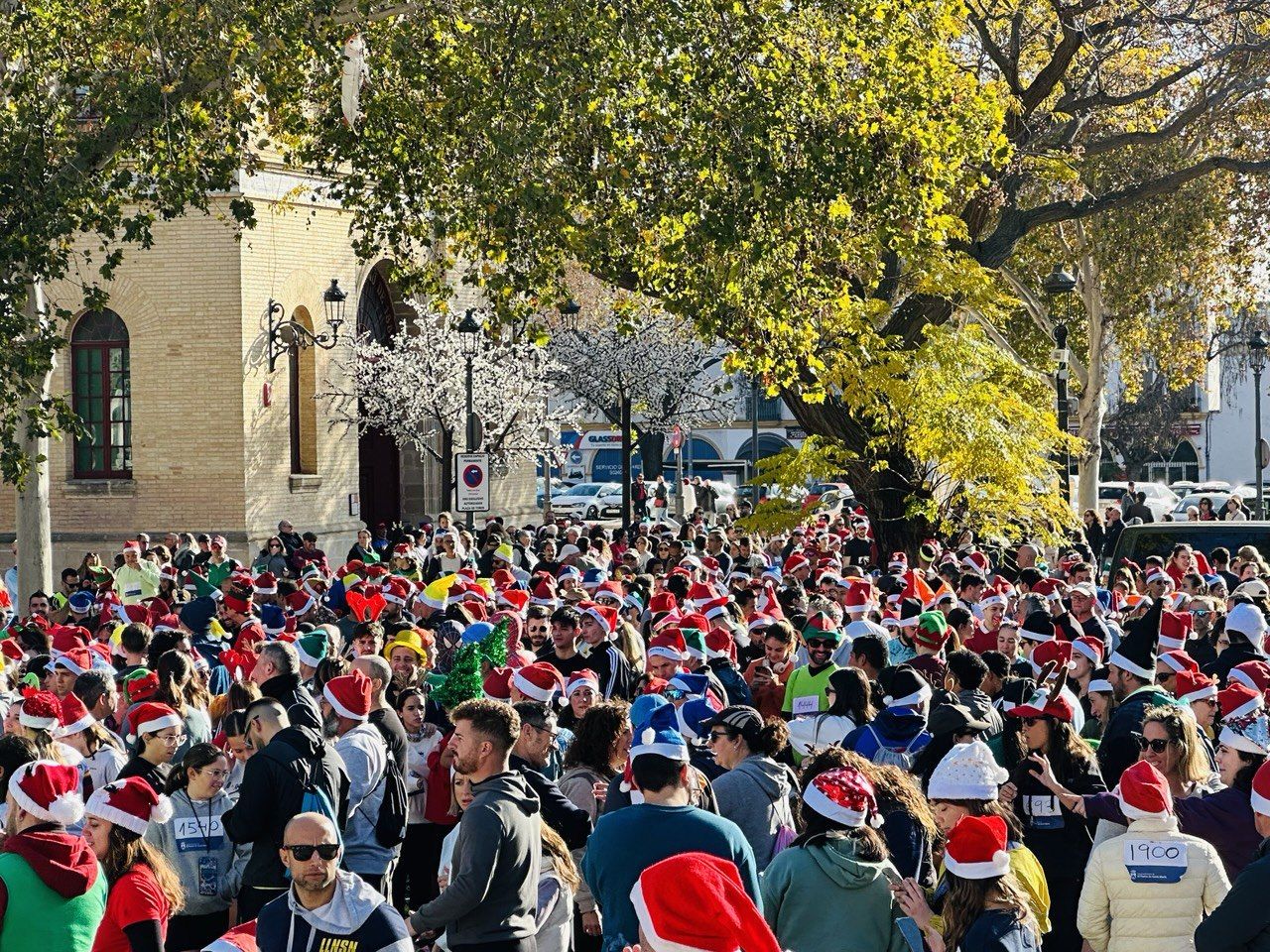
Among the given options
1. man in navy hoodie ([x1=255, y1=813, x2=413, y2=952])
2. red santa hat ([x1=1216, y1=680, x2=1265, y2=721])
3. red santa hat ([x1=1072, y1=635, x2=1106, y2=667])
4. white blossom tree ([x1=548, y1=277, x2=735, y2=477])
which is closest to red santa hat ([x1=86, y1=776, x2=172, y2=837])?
man in navy hoodie ([x1=255, y1=813, x2=413, y2=952])

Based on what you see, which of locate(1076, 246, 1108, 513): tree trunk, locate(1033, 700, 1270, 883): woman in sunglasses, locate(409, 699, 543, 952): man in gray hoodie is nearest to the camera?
locate(409, 699, 543, 952): man in gray hoodie

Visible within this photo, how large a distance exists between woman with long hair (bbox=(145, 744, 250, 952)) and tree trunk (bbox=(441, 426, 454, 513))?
28.9 m

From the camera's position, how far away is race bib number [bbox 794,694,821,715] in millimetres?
10344

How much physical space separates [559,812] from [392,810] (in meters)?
0.93

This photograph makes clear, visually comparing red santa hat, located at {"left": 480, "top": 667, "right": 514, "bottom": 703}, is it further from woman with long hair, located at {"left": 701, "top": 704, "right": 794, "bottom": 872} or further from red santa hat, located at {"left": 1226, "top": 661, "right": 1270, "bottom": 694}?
red santa hat, located at {"left": 1226, "top": 661, "right": 1270, "bottom": 694}

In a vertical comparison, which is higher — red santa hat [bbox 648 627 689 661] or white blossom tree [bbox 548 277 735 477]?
white blossom tree [bbox 548 277 735 477]

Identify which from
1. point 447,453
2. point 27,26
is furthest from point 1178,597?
point 447,453

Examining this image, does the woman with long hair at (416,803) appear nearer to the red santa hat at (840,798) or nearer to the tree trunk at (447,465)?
the red santa hat at (840,798)

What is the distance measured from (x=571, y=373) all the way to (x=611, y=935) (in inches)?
1723

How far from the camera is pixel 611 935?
6867mm

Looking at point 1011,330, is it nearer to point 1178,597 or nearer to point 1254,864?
point 1178,597

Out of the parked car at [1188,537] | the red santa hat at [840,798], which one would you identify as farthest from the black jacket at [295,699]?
the parked car at [1188,537]

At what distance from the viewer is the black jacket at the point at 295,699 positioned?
8.62 m

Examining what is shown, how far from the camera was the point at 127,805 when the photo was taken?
6590 millimetres
